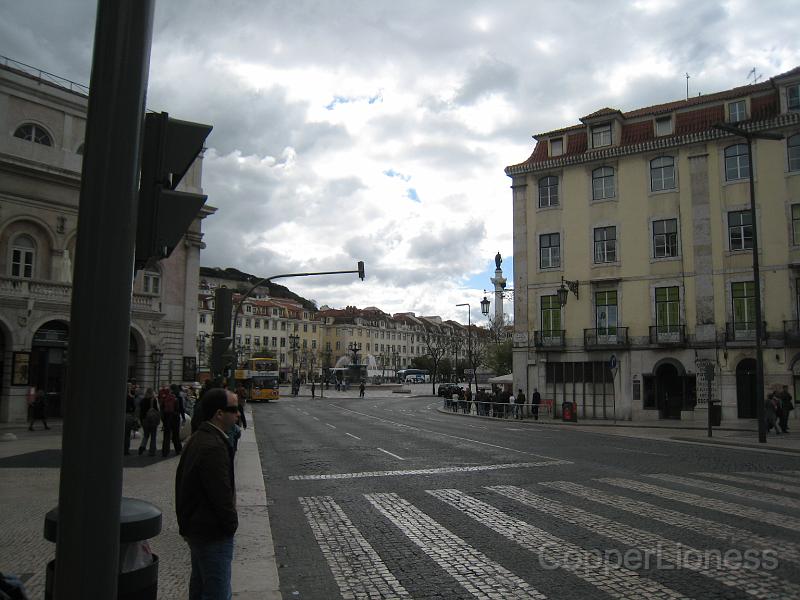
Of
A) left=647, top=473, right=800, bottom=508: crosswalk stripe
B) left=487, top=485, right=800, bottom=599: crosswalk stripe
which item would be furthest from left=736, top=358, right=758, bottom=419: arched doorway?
left=487, top=485, right=800, bottom=599: crosswalk stripe

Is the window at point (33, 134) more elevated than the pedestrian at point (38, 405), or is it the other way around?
the window at point (33, 134)

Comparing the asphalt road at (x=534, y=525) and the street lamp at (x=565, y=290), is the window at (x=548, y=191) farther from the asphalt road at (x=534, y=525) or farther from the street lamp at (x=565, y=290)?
the asphalt road at (x=534, y=525)

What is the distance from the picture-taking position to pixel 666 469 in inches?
530

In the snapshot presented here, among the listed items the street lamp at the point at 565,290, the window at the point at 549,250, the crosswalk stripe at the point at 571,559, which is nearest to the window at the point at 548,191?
the window at the point at 549,250

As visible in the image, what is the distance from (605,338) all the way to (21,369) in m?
29.2

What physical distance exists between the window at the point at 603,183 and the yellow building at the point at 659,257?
0.07 metres

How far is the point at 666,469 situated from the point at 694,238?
904 inches

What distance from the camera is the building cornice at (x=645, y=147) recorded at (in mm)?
30828

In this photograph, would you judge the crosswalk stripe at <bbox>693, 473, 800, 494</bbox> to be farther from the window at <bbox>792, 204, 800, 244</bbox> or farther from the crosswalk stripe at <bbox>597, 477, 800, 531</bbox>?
the window at <bbox>792, 204, 800, 244</bbox>

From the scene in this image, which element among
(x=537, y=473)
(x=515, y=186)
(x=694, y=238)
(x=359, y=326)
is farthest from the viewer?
(x=359, y=326)

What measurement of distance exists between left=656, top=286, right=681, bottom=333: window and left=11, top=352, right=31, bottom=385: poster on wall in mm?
30929

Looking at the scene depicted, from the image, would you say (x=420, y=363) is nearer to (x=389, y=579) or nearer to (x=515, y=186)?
(x=515, y=186)

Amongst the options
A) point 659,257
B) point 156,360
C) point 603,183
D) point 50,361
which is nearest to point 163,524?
point 50,361

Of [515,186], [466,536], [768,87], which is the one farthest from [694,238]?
[466,536]
